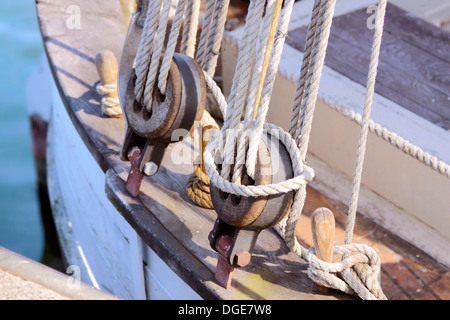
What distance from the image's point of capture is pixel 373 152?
7.18 feet

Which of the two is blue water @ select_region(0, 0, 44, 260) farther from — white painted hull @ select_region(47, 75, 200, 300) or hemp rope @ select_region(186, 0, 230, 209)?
hemp rope @ select_region(186, 0, 230, 209)

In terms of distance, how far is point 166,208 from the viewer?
1.58m

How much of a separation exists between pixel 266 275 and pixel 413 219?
976 millimetres

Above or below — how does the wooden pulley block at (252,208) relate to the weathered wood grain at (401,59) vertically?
below

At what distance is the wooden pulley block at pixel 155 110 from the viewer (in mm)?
1429

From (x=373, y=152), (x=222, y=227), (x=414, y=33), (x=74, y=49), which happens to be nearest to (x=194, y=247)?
(x=222, y=227)

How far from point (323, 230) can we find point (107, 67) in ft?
3.32

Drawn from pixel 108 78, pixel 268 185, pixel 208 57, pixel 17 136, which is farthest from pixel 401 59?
pixel 17 136

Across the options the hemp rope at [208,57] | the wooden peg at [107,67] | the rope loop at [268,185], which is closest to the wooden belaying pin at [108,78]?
the wooden peg at [107,67]

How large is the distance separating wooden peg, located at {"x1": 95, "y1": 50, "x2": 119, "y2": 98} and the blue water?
1453 millimetres

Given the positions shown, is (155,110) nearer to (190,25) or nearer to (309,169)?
(190,25)

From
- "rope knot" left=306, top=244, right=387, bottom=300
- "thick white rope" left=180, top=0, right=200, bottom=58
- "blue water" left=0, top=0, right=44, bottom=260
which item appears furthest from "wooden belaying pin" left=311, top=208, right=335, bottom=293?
"blue water" left=0, top=0, right=44, bottom=260

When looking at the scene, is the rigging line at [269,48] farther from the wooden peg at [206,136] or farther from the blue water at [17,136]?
the blue water at [17,136]

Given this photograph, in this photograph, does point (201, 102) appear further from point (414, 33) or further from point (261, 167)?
point (414, 33)
